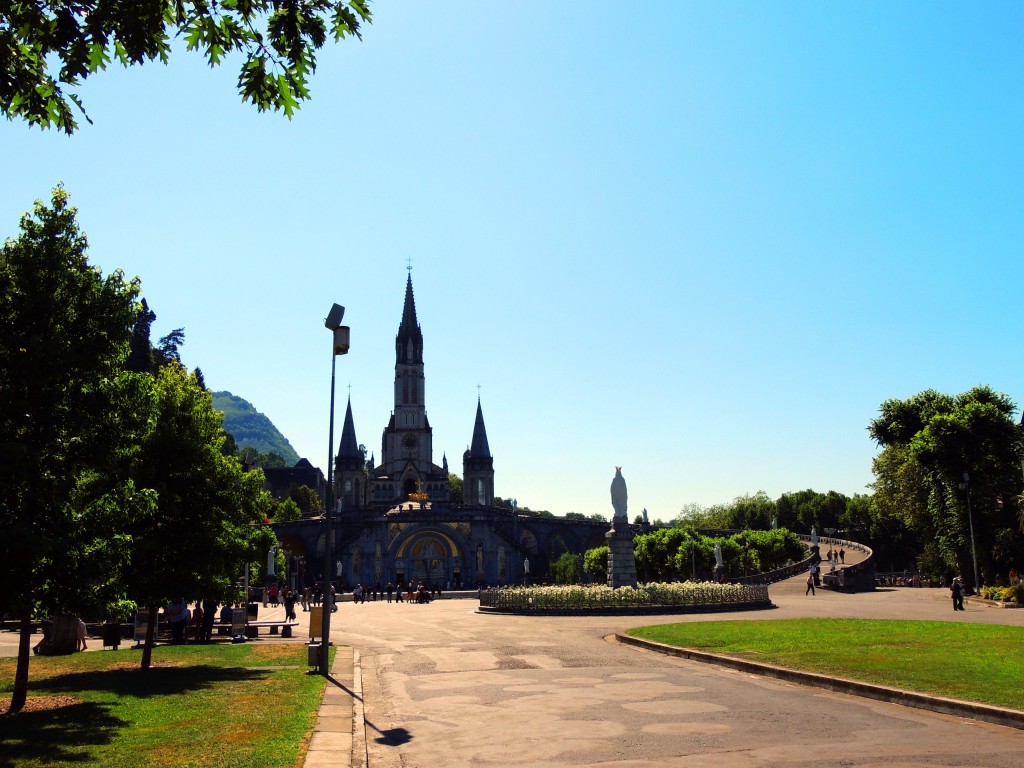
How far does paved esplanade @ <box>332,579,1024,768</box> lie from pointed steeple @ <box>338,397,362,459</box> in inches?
4021

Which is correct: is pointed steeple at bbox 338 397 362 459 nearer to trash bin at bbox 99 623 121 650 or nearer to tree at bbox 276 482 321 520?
tree at bbox 276 482 321 520

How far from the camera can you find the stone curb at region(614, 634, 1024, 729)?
10328 millimetres

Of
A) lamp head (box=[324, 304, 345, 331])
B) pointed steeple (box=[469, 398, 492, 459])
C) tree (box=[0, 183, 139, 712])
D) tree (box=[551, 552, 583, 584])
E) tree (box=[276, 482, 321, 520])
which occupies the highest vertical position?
pointed steeple (box=[469, 398, 492, 459])

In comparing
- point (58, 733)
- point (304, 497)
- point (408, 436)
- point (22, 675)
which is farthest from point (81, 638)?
point (304, 497)

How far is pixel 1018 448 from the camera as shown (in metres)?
43.2

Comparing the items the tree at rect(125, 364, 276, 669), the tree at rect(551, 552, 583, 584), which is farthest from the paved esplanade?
the tree at rect(551, 552, 583, 584)

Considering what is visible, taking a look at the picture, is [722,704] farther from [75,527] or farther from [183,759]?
[75,527]

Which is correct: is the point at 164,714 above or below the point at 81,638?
above

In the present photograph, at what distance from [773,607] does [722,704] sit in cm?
2624

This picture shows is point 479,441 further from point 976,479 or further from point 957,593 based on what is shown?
point 957,593

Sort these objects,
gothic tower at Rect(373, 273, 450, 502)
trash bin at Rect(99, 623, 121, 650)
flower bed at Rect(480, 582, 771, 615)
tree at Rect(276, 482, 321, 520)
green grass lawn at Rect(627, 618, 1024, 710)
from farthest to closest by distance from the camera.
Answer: tree at Rect(276, 482, 321, 520), gothic tower at Rect(373, 273, 450, 502), flower bed at Rect(480, 582, 771, 615), trash bin at Rect(99, 623, 121, 650), green grass lawn at Rect(627, 618, 1024, 710)

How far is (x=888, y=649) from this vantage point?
1723cm

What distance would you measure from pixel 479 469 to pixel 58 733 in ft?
367

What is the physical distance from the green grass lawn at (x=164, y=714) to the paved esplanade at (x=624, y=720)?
1090 millimetres
